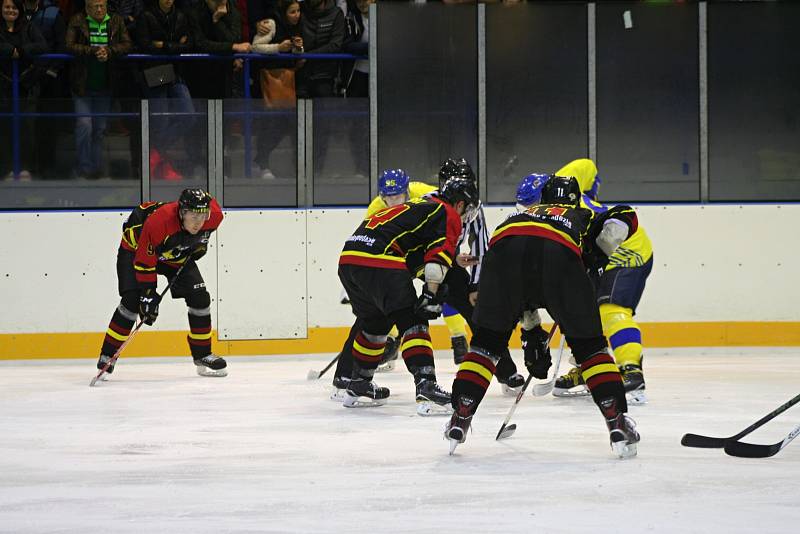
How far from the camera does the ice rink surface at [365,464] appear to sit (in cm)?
341

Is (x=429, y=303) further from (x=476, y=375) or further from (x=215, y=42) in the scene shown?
(x=215, y=42)

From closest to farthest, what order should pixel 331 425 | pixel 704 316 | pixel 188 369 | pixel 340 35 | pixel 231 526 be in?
1. pixel 231 526
2. pixel 331 425
3. pixel 188 369
4. pixel 704 316
5. pixel 340 35

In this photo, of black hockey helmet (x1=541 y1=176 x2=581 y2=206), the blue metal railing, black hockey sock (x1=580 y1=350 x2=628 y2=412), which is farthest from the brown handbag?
black hockey sock (x1=580 y1=350 x2=628 y2=412)

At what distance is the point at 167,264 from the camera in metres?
6.72

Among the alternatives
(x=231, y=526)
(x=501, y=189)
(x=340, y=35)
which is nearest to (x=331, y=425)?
(x=231, y=526)

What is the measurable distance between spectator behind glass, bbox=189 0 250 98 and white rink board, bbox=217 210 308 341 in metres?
1.01

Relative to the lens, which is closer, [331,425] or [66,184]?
[331,425]

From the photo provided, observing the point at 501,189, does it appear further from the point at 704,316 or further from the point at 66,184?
the point at 66,184

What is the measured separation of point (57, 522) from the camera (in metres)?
3.39

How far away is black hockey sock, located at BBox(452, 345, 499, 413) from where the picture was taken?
4.27m

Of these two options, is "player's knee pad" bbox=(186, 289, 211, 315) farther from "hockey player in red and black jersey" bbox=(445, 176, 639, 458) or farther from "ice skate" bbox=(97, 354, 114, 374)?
"hockey player in red and black jersey" bbox=(445, 176, 639, 458)

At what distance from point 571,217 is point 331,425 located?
4.56ft

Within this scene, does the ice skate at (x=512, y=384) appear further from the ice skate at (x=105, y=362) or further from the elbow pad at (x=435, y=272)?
the ice skate at (x=105, y=362)

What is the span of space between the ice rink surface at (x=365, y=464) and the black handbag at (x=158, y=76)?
86.8 inches
